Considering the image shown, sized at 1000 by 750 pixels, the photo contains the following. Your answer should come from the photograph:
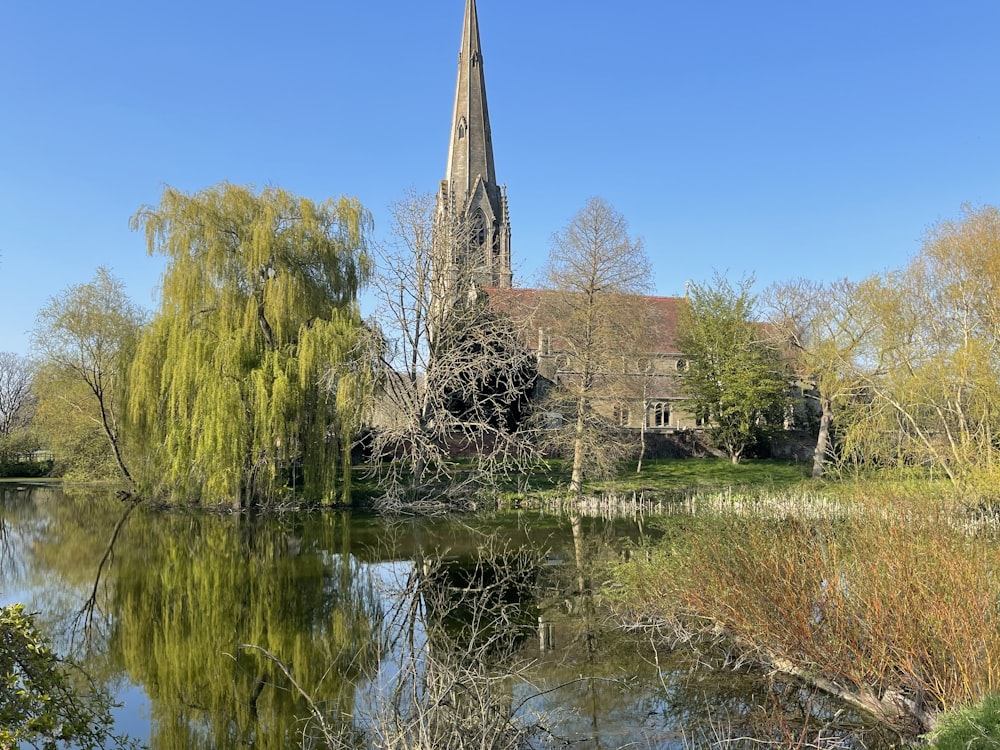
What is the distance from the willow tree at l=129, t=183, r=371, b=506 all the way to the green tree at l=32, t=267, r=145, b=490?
3.64 metres

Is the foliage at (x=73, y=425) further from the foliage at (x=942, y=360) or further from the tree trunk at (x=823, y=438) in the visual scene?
the tree trunk at (x=823, y=438)

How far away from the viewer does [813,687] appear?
762cm

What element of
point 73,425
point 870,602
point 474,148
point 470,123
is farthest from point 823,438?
point 73,425

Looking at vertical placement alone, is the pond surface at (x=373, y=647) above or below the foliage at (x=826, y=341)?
below

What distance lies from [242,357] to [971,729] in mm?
20202

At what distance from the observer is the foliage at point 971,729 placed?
4816mm

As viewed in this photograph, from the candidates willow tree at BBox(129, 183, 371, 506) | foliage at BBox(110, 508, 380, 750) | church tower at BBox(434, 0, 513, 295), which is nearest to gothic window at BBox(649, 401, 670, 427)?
church tower at BBox(434, 0, 513, 295)

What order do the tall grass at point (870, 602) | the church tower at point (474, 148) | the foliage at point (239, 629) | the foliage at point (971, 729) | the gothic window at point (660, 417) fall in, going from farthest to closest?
the church tower at point (474, 148)
the gothic window at point (660, 417)
the foliage at point (239, 629)
the tall grass at point (870, 602)
the foliage at point (971, 729)

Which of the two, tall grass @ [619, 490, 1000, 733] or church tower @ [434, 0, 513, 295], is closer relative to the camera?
tall grass @ [619, 490, 1000, 733]

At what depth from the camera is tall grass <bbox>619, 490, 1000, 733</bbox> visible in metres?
5.57

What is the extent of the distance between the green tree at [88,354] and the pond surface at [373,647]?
29.3 ft

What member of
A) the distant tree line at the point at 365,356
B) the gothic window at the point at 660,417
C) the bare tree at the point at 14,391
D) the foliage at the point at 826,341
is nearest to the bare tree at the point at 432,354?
the distant tree line at the point at 365,356

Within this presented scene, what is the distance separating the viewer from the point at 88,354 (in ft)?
86.6

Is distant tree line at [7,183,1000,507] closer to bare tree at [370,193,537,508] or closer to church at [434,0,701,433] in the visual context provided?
bare tree at [370,193,537,508]
